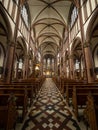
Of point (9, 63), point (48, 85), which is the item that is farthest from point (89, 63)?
point (9, 63)

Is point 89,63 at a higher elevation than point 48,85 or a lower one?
higher

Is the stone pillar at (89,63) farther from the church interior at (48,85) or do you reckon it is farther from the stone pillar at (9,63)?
the stone pillar at (9,63)

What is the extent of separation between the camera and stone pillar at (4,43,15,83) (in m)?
7.45

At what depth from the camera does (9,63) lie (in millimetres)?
7734

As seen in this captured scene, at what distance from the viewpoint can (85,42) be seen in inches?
328

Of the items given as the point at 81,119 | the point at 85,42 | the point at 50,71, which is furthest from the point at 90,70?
the point at 50,71

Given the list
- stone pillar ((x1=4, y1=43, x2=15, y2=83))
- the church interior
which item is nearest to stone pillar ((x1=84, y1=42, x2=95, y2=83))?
the church interior

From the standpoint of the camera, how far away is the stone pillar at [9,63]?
7451 mm

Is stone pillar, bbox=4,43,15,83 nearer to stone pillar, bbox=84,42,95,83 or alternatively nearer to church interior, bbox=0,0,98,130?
church interior, bbox=0,0,98,130

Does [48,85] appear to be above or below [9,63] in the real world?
below

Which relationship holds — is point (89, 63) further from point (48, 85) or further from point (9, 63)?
point (9, 63)

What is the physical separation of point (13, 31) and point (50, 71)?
31629mm

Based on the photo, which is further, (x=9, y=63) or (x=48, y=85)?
(x=48, y=85)

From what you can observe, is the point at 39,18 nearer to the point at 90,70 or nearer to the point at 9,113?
the point at 90,70
